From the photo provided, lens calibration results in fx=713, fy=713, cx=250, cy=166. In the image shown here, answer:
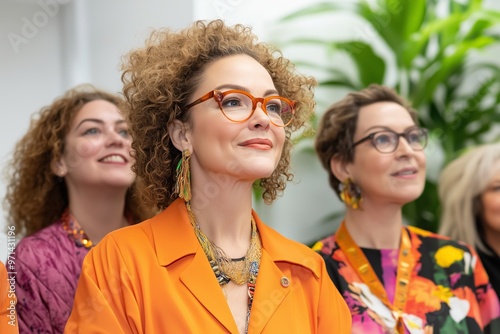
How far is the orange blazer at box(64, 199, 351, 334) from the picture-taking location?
6.16 feet

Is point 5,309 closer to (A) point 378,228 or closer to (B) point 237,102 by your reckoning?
(B) point 237,102

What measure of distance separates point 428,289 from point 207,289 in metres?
1.05

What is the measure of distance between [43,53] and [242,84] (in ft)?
6.19

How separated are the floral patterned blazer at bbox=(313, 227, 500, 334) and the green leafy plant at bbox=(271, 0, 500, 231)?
124 centimetres

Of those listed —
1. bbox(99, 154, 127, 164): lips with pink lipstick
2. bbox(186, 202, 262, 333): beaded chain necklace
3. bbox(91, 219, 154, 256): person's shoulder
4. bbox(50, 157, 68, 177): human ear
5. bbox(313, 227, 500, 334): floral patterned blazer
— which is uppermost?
bbox(99, 154, 127, 164): lips with pink lipstick

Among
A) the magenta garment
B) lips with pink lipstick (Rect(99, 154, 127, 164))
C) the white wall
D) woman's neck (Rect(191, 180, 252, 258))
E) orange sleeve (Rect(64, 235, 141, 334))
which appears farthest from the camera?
the white wall

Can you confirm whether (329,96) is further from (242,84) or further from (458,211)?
(242,84)

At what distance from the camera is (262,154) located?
1996 mm

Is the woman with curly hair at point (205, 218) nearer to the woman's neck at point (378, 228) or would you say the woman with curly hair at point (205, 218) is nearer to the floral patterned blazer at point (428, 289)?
the floral patterned blazer at point (428, 289)

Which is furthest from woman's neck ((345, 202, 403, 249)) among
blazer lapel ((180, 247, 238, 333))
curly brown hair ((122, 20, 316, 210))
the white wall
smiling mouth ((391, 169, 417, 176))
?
the white wall

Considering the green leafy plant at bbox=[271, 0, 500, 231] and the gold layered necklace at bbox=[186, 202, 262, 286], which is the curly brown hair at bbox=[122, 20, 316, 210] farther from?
the green leafy plant at bbox=[271, 0, 500, 231]

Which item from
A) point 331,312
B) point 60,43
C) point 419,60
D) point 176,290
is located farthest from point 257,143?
point 419,60

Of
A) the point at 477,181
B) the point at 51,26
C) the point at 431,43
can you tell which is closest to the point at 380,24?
the point at 431,43

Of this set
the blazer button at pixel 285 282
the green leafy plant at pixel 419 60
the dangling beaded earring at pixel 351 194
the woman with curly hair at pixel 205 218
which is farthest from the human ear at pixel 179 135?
the green leafy plant at pixel 419 60
